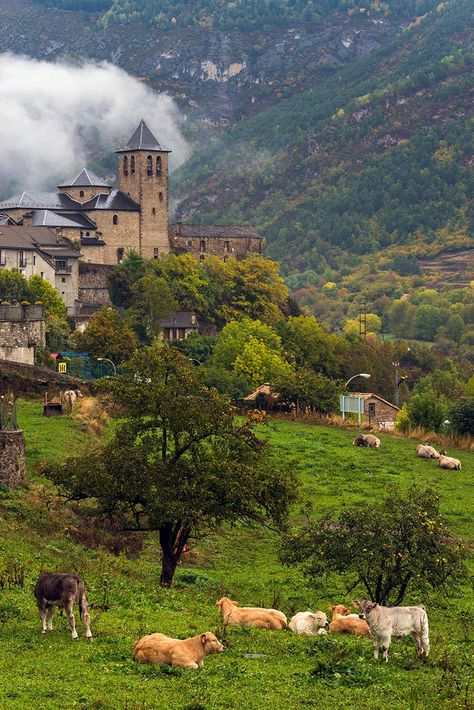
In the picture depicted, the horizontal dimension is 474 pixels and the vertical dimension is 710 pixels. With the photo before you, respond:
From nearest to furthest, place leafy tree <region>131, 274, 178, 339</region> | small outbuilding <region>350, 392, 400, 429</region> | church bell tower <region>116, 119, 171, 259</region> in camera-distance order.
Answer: small outbuilding <region>350, 392, 400, 429</region>
leafy tree <region>131, 274, 178, 339</region>
church bell tower <region>116, 119, 171, 259</region>

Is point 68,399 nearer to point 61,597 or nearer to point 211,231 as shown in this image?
point 61,597

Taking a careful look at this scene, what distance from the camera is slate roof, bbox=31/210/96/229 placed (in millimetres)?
105188

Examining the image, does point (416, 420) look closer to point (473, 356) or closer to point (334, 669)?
point (334, 669)

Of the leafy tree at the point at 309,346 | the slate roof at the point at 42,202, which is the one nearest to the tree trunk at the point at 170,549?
the leafy tree at the point at 309,346

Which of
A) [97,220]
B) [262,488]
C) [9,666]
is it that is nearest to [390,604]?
[262,488]

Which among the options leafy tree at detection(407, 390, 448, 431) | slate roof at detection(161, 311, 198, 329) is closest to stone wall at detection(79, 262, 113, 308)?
slate roof at detection(161, 311, 198, 329)

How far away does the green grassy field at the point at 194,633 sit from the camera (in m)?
21.3

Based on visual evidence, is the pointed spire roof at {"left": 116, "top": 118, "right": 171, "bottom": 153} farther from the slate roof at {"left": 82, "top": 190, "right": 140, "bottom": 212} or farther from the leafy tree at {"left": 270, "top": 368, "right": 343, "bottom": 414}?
the leafy tree at {"left": 270, "top": 368, "right": 343, "bottom": 414}

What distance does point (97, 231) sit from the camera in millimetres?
106938

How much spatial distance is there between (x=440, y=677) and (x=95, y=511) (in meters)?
11.9

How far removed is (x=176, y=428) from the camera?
111ft

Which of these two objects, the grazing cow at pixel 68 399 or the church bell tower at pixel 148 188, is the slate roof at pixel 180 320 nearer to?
the church bell tower at pixel 148 188

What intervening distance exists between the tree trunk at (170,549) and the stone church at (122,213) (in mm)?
70008

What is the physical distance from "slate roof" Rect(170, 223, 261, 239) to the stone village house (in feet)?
0.32
